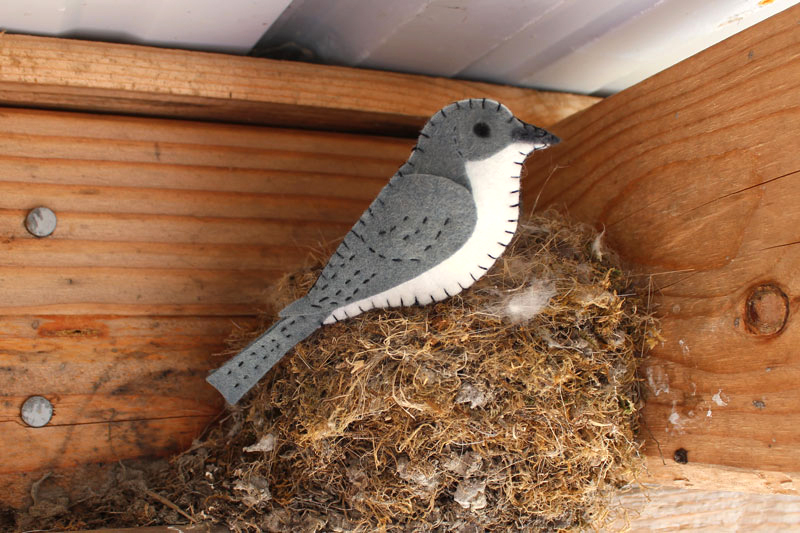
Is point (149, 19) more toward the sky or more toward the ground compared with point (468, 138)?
more toward the sky

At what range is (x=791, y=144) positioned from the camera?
1177 millimetres

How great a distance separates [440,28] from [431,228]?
48 cm

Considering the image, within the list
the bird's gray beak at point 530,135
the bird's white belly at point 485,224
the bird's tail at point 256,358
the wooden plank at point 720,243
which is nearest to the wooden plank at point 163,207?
the bird's tail at point 256,358

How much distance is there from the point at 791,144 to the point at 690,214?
23cm

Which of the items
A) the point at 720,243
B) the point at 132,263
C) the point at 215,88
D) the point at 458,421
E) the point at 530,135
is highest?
the point at 215,88

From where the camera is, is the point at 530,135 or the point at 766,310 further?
the point at 530,135

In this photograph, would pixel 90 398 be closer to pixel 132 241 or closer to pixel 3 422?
Result: pixel 3 422

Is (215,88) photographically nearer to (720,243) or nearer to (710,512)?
(720,243)

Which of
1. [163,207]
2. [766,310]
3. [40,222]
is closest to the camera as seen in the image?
[766,310]

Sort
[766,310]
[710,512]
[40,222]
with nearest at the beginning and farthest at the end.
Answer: [766,310]
[40,222]
[710,512]

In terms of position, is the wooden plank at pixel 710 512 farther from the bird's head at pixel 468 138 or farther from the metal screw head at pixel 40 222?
the metal screw head at pixel 40 222

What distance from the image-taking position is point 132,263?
1.49 meters

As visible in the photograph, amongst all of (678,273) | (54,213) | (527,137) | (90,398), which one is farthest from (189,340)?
(678,273)

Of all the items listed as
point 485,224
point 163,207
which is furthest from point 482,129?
point 163,207
